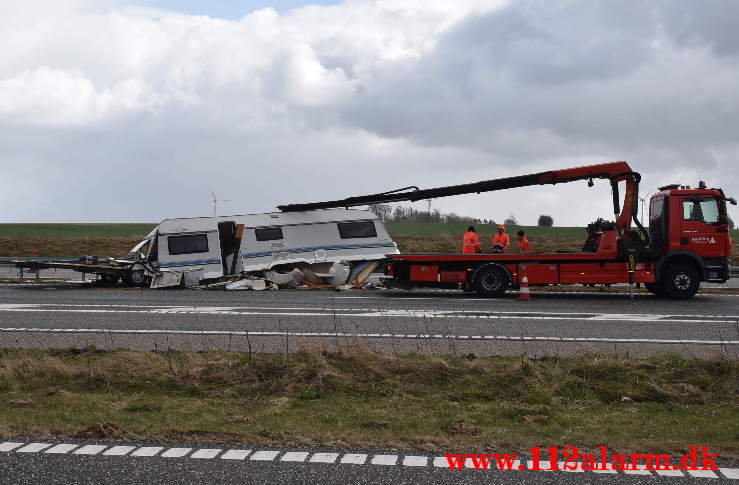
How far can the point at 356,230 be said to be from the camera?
23906mm

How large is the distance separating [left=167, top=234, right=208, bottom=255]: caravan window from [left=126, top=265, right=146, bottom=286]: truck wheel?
1.12 metres

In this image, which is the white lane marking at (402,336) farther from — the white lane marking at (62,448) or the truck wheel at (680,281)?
the truck wheel at (680,281)

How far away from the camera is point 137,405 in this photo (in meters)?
6.56

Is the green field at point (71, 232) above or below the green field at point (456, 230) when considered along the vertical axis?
above

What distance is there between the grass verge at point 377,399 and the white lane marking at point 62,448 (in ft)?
0.91

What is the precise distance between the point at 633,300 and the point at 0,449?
53.0 ft

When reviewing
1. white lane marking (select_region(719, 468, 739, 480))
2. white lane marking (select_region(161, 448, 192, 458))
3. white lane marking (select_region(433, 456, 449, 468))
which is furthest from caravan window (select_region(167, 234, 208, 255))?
white lane marking (select_region(719, 468, 739, 480))

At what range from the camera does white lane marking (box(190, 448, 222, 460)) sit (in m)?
5.03

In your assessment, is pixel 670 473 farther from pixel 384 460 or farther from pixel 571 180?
pixel 571 180

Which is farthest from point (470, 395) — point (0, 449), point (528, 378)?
point (0, 449)

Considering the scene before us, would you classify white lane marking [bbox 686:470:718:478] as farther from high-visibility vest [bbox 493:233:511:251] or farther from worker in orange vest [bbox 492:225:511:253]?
high-visibility vest [bbox 493:233:511:251]

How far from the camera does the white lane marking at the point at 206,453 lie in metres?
5.03

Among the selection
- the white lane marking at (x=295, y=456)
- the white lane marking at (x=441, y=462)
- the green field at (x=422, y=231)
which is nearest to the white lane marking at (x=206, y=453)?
the white lane marking at (x=295, y=456)

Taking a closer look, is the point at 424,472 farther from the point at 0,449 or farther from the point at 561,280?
the point at 561,280
